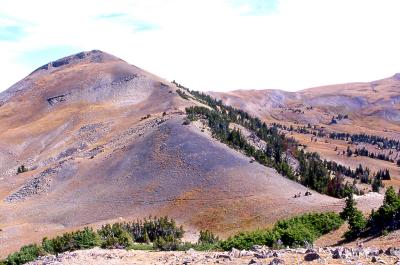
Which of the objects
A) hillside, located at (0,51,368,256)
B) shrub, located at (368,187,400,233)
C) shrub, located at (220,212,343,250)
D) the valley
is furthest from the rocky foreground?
hillside, located at (0,51,368,256)

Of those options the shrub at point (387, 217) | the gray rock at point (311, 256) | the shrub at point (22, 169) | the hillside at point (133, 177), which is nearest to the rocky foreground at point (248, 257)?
the gray rock at point (311, 256)

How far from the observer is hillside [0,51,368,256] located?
63688 mm

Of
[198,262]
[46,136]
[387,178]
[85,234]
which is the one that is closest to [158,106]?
[46,136]

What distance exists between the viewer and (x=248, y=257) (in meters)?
25.3

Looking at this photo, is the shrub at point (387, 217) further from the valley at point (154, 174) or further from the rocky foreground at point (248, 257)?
the valley at point (154, 174)

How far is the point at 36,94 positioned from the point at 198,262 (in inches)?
6552

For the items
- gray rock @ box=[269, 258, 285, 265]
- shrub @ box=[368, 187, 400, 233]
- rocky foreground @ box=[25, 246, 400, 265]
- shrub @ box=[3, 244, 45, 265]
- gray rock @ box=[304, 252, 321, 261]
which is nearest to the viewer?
gray rock @ box=[269, 258, 285, 265]

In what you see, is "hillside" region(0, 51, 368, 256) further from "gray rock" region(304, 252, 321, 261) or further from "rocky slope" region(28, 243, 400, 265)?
"gray rock" region(304, 252, 321, 261)

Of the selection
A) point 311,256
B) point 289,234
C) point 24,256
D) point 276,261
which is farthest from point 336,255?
point 24,256

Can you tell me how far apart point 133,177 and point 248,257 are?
58.4m

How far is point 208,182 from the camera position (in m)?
73.6

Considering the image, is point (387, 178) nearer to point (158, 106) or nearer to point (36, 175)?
point (158, 106)

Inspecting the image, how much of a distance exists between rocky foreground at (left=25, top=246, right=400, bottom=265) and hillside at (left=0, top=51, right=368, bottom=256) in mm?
27648

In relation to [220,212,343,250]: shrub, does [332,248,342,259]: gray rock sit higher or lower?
higher
